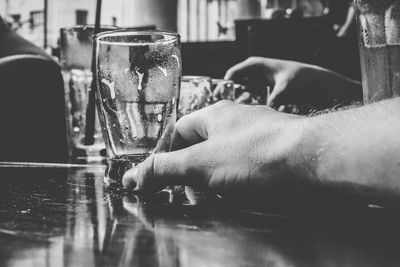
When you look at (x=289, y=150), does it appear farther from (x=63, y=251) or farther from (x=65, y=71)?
(x=65, y=71)

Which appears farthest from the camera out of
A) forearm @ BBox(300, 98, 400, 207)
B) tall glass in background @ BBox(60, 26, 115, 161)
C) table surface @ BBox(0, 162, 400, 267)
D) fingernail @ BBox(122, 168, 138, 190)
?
tall glass in background @ BBox(60, 26, 115, 161)

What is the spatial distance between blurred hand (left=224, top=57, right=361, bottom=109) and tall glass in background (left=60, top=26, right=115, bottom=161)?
0.37 metres

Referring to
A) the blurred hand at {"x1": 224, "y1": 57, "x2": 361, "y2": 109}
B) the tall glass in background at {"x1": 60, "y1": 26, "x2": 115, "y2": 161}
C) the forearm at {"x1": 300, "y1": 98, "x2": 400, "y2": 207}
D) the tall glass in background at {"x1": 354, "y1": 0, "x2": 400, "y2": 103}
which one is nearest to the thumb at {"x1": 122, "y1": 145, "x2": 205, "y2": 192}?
the forearm at {"x1": 300, "y1": 98, "x2": 400, "y2": 207}

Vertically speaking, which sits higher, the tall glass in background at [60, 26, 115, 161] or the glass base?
the tall glass in background at [60, 26, 115, 161]

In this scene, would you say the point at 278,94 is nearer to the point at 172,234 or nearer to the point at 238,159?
the point at 238,159

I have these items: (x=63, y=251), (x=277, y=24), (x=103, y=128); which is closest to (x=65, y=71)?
(x=103, y=128)

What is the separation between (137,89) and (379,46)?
393 millimetres

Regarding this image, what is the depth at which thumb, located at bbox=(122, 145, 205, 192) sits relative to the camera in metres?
0.58

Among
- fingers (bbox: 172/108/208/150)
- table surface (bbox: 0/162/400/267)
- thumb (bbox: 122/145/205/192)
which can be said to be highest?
fingers (bbox: 172/108/208/150)

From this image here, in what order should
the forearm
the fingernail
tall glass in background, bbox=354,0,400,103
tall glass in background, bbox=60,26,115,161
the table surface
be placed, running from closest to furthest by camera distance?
1. the table surface
2. the forearm
3. the fingernail
4. tall glass in background, bbox=354,0,400,103
5. tall glass in background, bbox=60,26,115,161

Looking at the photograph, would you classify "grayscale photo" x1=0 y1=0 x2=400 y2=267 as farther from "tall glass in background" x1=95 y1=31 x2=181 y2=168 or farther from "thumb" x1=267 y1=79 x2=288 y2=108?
"thumb" x1=267 y1=79 x2=288 y2=108

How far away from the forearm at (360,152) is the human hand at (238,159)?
0.06 feet

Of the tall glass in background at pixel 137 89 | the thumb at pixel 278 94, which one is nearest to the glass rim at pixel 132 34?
the tall glass in background at pixel 137 89

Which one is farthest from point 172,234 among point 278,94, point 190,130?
point 278,94
